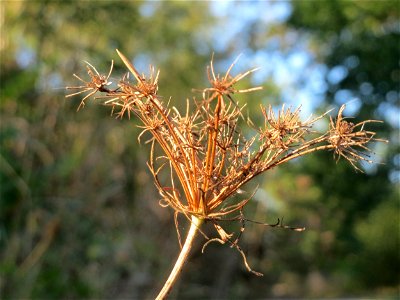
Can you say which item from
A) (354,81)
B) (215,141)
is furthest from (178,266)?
(354,81)

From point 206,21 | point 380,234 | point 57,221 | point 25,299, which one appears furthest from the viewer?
point 380,234

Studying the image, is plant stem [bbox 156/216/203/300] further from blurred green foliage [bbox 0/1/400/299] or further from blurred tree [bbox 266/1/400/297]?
blurred tree [bbox 266/1/400/297]

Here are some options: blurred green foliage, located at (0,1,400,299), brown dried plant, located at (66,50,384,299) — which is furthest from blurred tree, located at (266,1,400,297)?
brown dried plant, located at (66,50,384,299)

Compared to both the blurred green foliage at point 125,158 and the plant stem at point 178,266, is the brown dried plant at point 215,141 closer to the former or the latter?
the plant stem at point 178,266

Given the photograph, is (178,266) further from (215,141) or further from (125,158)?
(125,158)

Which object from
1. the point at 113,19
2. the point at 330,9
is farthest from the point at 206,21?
the point at 113,19

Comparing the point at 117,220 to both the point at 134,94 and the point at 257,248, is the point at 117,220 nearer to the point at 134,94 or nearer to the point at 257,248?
the point at 257,248

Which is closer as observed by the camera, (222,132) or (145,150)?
(222,132)
